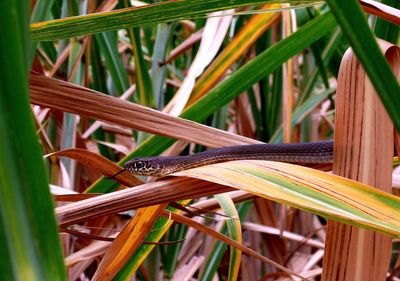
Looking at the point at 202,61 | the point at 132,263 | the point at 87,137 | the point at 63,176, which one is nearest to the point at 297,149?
the point at 202,61

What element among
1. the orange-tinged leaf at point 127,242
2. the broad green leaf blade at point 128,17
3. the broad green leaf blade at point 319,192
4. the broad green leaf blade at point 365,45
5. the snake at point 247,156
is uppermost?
the broad green leaf blade at point 128,17

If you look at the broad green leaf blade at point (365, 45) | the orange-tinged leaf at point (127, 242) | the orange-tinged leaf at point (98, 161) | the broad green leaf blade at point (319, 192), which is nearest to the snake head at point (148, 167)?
the orange-tinged leaf at point (98, 161)

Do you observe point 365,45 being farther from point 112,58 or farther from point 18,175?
point 112,58

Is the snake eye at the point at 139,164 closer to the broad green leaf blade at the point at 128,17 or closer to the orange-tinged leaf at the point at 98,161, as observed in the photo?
the orange-tinged leaf at the point at 98,161

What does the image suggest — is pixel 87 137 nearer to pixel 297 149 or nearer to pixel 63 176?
pixel 63 176

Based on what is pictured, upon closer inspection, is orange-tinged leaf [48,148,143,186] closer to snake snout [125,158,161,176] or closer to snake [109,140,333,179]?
snake [109,140,333,179]

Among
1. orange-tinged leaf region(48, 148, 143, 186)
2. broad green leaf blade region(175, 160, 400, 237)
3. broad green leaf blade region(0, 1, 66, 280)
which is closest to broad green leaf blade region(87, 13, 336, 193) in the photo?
orange-tinged leaf region(48, 148, 143, 186)
